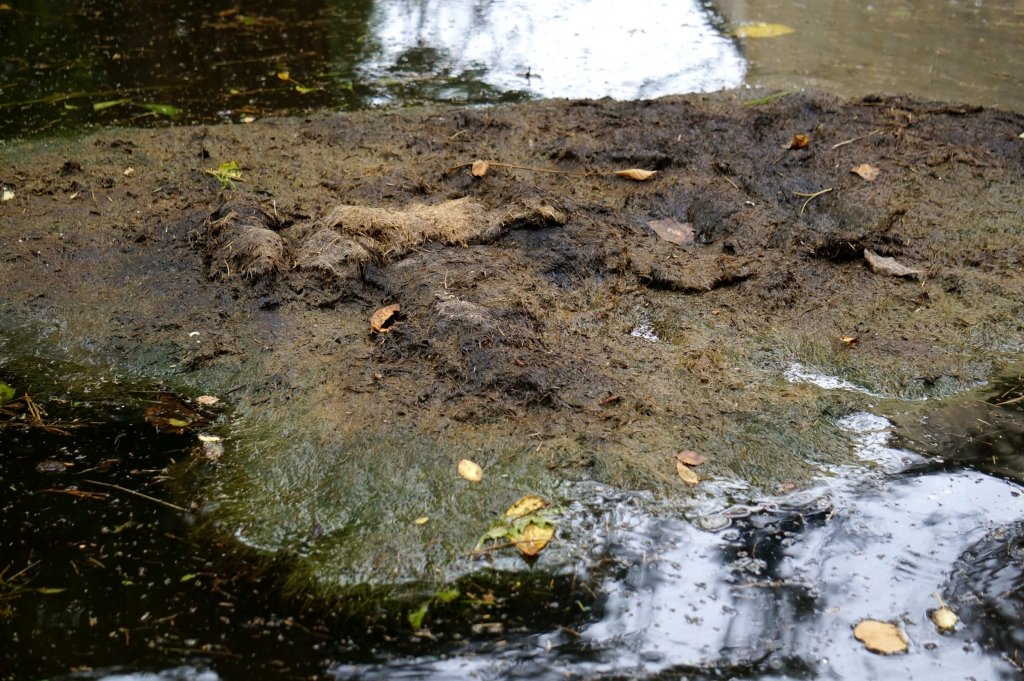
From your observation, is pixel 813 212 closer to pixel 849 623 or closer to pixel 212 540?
pixel 849 623

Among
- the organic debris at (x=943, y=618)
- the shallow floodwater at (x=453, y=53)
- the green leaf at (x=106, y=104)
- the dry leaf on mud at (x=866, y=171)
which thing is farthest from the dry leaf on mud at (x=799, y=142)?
the green leaf at (x=106, y=104)

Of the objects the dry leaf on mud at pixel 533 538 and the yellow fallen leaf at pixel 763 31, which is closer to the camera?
the dry leaf on mud at pixel 533 538

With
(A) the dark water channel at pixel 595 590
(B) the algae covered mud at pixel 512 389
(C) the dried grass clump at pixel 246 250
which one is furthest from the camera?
(C) the dried grass clump at pixel 246 250

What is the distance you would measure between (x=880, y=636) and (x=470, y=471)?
3.76ft

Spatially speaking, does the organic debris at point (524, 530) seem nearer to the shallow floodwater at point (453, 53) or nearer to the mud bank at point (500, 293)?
the mud bank at point (500, 293)

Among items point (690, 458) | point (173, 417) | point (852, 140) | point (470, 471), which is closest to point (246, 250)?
point (173, 417)

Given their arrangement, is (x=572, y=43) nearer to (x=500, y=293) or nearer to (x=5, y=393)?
(x=500, y=293)

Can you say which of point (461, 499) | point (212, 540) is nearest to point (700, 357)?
point (461, 499)

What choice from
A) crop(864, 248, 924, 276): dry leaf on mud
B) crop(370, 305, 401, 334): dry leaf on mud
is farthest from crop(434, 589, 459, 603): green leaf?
crop(864, 248, 924, 276): dry leaf on mud

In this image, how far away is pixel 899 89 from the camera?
209 inches

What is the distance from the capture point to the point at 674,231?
371cm

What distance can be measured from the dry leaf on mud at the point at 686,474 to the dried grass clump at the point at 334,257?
5.14 ft

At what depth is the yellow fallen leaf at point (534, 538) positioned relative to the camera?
214 centimetres

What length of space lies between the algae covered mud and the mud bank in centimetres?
1
